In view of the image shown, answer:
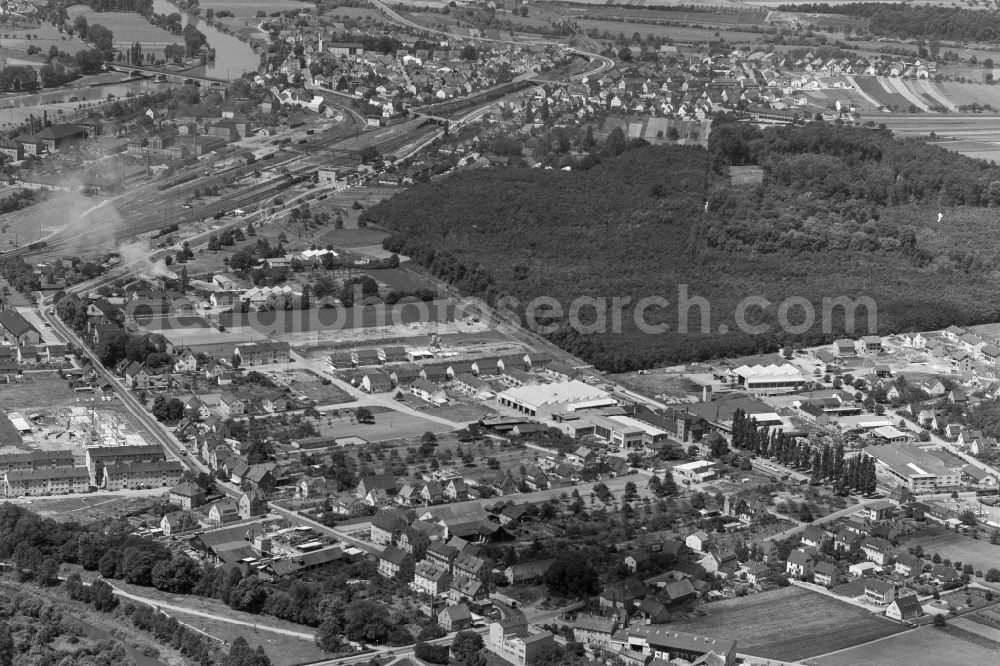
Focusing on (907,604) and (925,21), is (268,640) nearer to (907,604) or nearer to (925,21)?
(907,604)

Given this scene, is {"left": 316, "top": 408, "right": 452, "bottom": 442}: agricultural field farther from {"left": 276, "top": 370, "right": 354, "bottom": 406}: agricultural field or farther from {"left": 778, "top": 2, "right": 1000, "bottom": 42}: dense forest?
{"left": 778, "top": 2, "right": 1000, "bottom": 42}: dense forest

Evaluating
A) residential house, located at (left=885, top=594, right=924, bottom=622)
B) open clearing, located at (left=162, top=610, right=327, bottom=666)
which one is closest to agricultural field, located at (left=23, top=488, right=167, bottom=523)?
open clearing, located at (left=162, top=610, right=327, bottom=666)

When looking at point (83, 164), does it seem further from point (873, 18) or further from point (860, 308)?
point (873, 18)

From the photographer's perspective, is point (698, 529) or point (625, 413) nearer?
point (698, 529)

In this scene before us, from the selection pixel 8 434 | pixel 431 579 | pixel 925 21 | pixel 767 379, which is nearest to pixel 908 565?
pixel 431 579

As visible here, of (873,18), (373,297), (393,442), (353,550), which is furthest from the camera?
(873,18)

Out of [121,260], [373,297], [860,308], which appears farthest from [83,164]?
[860,308]

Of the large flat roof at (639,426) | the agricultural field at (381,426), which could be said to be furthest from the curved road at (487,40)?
the agricultural field at (381,426)
